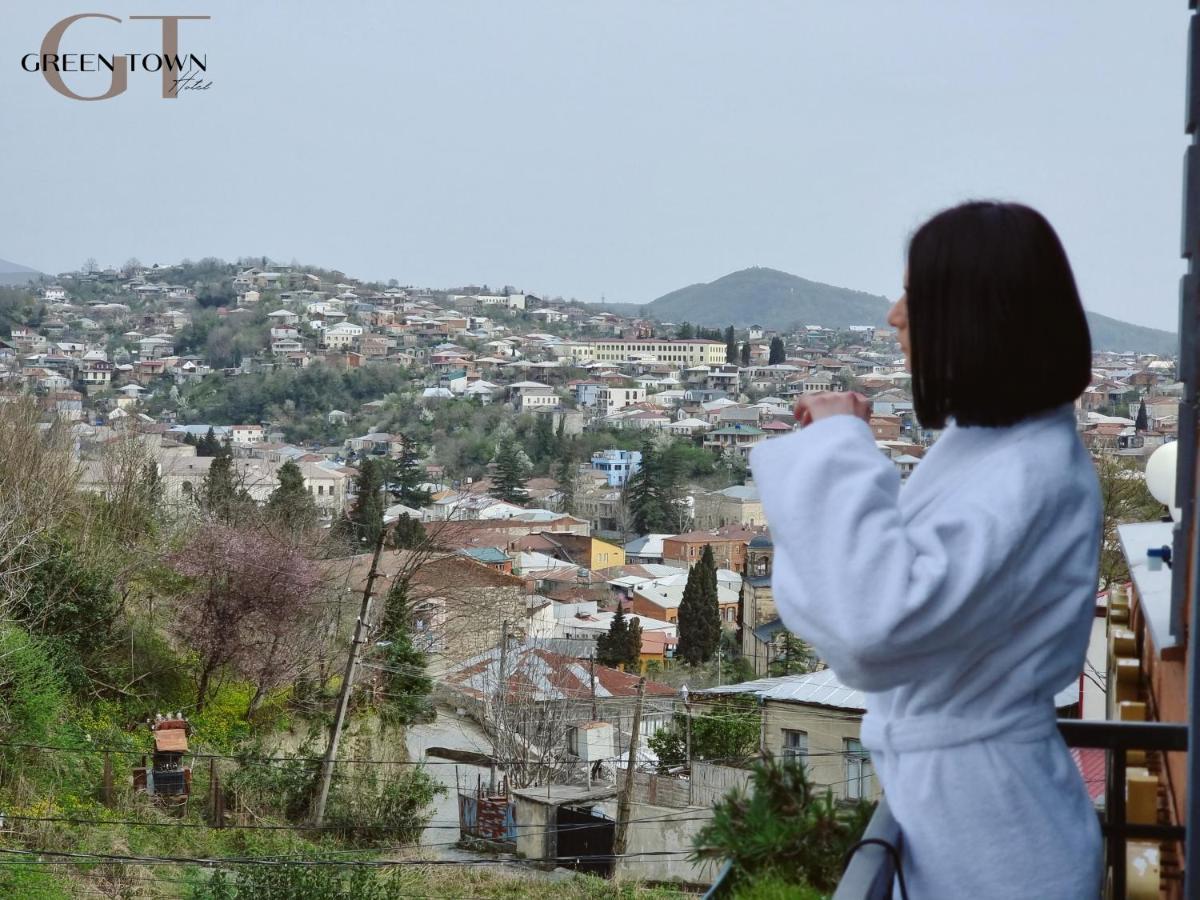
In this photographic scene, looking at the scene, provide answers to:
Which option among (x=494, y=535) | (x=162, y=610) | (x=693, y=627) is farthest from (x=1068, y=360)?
(x=494, y=535)

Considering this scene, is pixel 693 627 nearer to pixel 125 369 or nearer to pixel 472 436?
pixel 472 436

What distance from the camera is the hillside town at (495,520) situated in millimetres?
10516

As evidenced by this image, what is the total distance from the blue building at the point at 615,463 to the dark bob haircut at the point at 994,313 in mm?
38453


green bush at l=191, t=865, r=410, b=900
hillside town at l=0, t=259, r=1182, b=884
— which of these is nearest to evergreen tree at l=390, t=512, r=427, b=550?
hillside town at l=0, t=259, r=1182, b=884

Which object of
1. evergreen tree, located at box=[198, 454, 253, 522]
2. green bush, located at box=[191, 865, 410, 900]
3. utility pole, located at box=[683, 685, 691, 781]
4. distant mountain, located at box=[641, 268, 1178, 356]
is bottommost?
green bush, located at box=[191, 865, 410, 900]

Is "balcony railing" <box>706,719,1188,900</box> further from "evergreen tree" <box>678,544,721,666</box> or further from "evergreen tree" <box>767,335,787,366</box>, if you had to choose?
"evergreen tree" <box>767,335,787,366</box>

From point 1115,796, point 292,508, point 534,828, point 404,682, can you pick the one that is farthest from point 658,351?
point 1115,796

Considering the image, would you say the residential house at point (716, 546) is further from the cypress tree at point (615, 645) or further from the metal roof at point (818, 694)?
the metal roof at point (818, 694)

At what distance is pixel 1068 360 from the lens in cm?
68

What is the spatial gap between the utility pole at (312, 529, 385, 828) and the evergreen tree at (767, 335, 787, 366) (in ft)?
153

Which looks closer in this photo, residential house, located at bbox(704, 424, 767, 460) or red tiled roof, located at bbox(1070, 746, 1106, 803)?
red tiled roof, located at bbox(1070, 746, 1106, 803)

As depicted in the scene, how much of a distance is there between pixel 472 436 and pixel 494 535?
46.8 feet

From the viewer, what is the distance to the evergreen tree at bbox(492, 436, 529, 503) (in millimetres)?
36594

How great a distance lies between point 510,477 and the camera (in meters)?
37.4
